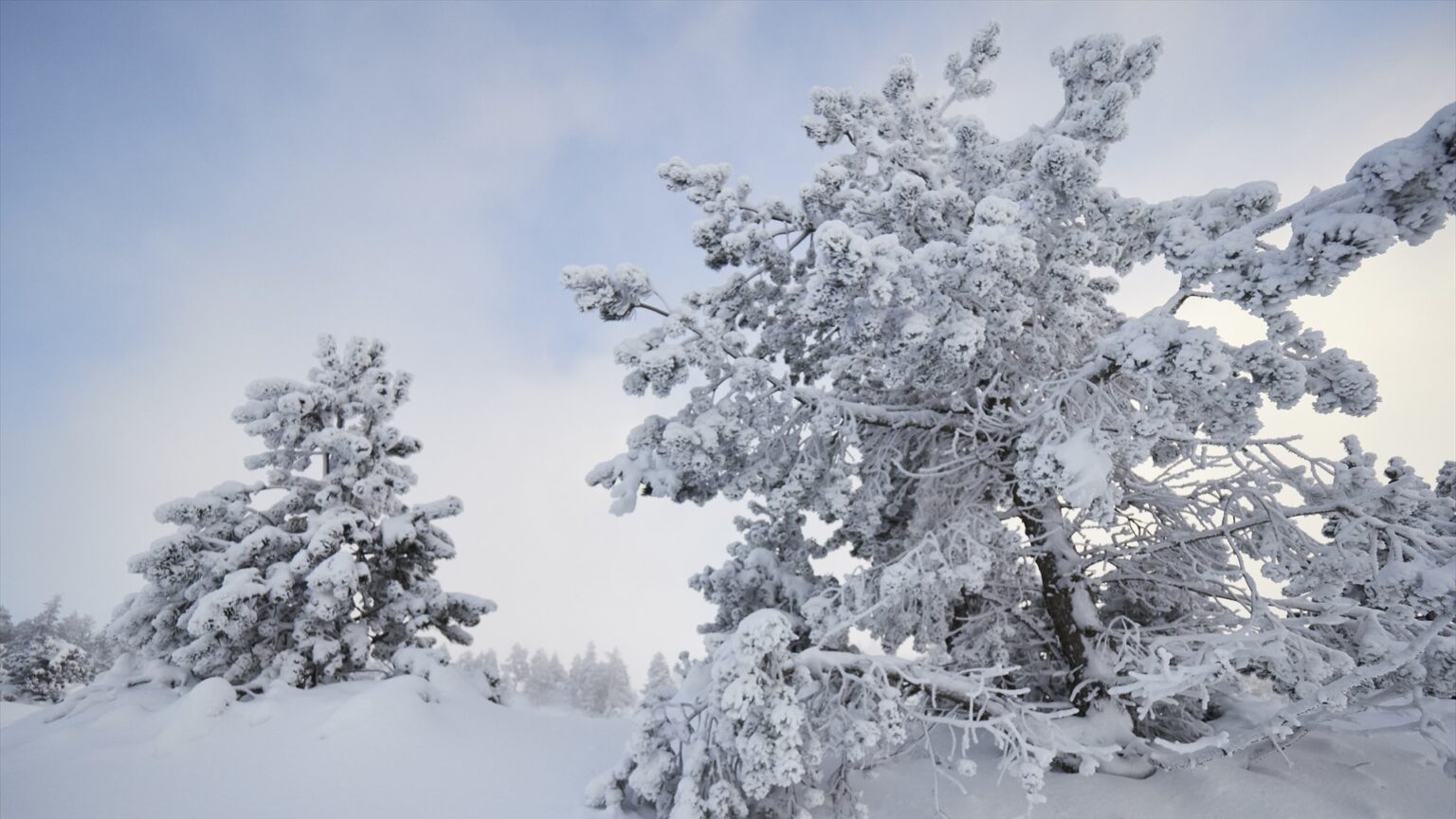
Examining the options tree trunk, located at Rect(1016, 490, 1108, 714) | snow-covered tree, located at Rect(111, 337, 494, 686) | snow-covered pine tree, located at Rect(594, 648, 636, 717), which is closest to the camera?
tree trunk, located at Rect(1016, 490, 1108, 714)

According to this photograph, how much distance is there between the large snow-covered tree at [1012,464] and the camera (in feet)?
17.9

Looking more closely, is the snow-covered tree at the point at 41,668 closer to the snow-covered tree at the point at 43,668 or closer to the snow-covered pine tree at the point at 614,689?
the snow-covered tree at the point at 43,668

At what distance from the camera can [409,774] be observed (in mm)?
7266

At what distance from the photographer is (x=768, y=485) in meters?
8.45

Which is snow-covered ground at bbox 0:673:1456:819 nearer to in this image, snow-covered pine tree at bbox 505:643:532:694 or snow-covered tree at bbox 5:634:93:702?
snow-covered tree at bbox 5:634:93:702

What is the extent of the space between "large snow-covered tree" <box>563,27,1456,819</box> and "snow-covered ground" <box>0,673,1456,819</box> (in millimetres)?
518

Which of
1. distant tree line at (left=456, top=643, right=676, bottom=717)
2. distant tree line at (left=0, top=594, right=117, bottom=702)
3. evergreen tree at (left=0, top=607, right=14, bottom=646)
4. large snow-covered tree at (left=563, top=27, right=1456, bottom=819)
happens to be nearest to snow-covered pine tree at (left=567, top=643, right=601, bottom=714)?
distant tree line at (left=456, top=643, right=676, bottom=717)

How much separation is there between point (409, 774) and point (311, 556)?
15.7ft

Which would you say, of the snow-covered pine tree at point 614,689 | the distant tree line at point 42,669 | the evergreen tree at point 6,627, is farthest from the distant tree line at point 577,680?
the evergreen tree at point 6,627

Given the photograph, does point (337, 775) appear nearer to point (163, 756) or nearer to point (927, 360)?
point (163, 756)

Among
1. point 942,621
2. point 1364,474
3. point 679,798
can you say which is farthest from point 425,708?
point 1364,474

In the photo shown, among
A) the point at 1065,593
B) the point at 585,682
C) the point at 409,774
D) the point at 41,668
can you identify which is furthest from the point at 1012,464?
the point at 585,682

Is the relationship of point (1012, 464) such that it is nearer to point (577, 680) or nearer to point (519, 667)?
point (577, 680)

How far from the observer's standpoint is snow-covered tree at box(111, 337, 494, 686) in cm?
1010
